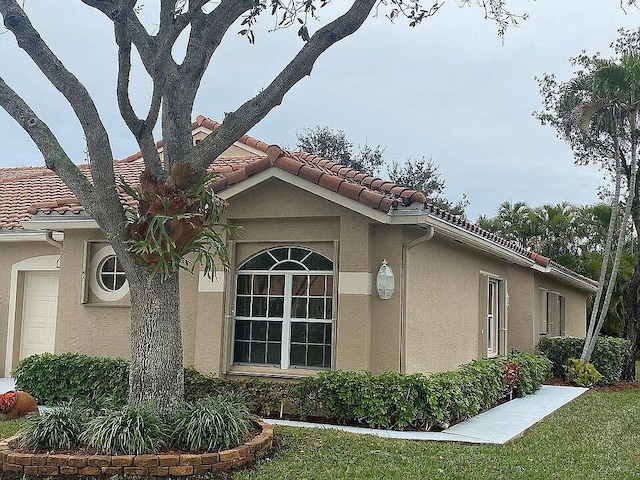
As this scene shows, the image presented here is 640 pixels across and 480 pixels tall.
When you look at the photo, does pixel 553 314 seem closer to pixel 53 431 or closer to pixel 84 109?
pixel 84 109

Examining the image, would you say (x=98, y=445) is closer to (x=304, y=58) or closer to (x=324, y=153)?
(x=304, y=58)

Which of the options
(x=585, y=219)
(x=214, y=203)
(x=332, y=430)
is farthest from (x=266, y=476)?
(x=585, y=219)

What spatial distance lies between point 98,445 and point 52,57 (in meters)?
4.57

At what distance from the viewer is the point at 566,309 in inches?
976

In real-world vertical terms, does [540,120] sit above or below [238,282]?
above

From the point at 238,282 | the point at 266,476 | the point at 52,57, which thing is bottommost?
the point at 266,476

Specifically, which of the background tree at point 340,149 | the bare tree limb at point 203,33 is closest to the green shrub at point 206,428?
the bare tree limb at point 203,33

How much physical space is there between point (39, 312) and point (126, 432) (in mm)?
9020

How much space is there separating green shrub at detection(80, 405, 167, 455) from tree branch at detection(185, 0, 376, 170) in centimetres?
301

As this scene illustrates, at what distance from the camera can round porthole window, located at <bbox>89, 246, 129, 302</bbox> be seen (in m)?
13.1

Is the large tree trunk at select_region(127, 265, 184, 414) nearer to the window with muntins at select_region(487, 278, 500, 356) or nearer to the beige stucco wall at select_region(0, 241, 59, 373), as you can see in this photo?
the beige stucco wall at select_region(0, 241, 59, 373)

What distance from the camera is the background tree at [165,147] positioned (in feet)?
27.2

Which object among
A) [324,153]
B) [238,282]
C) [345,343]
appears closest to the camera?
[345,343]

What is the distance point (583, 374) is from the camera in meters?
18.1
